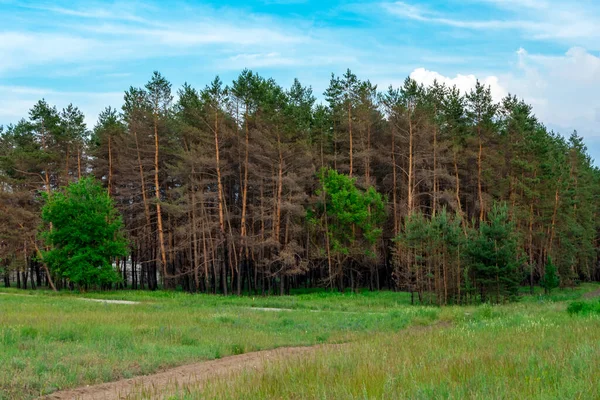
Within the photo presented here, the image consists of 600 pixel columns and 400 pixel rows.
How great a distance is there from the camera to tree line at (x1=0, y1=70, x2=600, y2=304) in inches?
1684

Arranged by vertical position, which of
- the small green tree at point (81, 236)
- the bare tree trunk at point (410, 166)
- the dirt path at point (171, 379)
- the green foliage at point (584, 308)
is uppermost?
the bare tree trunk at point (410, 166)

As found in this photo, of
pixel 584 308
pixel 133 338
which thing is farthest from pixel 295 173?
pixel 133 338

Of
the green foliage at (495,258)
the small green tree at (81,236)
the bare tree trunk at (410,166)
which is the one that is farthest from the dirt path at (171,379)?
the bare tree trunk at (410,166)

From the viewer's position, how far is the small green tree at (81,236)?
40688mm

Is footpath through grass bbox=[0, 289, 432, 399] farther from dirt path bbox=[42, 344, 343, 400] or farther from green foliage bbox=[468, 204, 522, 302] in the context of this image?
green foliage bbox=[468, 204, 522, 302]

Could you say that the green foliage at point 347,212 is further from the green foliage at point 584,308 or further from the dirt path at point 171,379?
the dirt path at point 171,379

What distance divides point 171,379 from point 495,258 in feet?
88.3

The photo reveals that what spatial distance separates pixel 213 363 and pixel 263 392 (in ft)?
20.1

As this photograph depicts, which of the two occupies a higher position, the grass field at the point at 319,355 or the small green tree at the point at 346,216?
the small green tree at the point at 346,216

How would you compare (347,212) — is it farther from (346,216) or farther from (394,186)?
(394,186)

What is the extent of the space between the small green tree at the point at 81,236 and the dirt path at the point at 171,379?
30.3m

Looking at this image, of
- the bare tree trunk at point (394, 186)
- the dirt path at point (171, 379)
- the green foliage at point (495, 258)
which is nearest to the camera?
the dirt path at point (171, 379)

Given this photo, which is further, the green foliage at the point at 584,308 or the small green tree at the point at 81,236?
the small green tree at the point at 81,236

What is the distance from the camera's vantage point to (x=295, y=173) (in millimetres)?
43438
